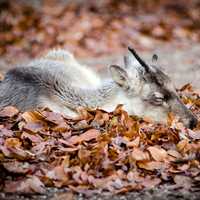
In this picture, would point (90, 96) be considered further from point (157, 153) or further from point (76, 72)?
point (157, 153)

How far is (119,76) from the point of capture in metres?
7.68

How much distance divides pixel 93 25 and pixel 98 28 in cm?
20

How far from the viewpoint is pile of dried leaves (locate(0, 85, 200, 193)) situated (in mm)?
5941

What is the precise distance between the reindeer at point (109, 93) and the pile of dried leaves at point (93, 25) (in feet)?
24.2

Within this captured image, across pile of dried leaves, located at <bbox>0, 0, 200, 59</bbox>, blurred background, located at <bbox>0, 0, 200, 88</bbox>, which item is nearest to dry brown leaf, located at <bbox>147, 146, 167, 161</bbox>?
blurred background, located at <bbox>0, 0, 200, 88</bbox>

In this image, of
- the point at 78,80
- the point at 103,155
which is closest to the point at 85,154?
the point at 103,155

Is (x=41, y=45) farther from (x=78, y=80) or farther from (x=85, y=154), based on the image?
(x=85, y=154)

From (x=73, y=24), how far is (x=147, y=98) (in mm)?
9186

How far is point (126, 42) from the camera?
52.1ft

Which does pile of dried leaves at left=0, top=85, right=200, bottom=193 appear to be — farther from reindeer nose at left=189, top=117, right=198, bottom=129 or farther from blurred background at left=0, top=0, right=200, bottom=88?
blurred background at left=0, top=0, right=200, bottom=88

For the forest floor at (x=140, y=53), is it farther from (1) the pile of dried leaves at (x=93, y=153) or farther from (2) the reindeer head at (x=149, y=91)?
(1) the pile of dried leaves at (x=93, y=153)

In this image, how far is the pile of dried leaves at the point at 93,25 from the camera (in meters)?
15.6

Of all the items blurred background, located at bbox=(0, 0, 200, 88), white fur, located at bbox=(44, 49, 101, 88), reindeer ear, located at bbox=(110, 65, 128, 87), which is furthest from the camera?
blurred background, located at bbox=(0, 0, 200, 88)

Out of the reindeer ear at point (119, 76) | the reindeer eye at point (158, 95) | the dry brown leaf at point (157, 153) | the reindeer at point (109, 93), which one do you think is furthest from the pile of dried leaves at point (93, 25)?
the dry brown leaf at point (157, 153)
